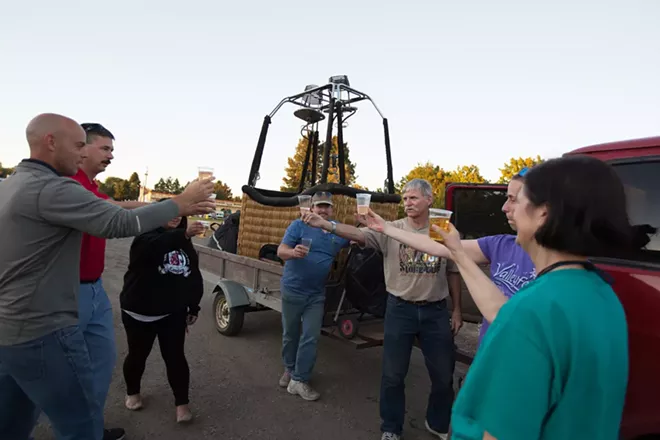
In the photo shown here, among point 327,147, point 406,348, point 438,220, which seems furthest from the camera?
point 327,147

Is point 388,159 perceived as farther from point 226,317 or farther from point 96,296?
point 96,296

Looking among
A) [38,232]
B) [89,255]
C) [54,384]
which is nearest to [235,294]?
[89,255]

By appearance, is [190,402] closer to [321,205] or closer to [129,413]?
[129,413]

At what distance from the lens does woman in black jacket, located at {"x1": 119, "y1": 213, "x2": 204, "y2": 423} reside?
3153mm

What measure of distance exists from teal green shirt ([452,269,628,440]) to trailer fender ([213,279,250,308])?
454cm

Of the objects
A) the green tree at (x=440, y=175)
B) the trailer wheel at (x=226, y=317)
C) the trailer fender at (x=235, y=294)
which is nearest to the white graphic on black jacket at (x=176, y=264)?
the trailer fender at (x=235, y=294)

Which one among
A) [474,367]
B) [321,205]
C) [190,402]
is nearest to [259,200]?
[321,205]

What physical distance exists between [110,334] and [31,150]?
1467 mm

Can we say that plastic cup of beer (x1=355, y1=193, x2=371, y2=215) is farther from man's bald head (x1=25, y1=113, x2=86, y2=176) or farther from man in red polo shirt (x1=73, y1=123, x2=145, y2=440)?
man in red polo shirt (x1=73, y1=123, x2=145, y2=440)

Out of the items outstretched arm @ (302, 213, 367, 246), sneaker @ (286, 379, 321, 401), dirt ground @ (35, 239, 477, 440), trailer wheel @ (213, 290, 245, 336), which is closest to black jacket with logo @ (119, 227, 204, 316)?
dirt ground @ (35, 239, 477, 440)

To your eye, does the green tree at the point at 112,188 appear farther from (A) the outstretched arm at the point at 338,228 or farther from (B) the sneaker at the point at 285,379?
(A) the outstretched arm at the point at 338,228

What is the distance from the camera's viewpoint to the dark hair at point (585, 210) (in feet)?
3.11

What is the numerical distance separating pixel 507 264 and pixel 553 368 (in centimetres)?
169

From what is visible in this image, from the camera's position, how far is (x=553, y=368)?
33.7 inches
